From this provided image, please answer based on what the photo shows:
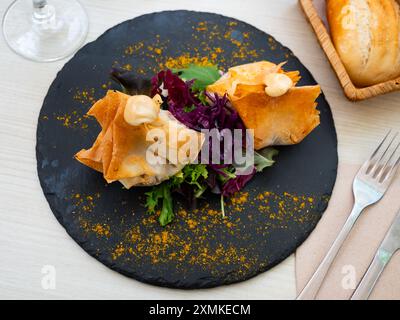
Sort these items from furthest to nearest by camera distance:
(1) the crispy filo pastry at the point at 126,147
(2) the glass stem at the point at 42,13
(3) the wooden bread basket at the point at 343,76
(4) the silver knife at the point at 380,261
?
(2) the glass stem at the point at 42,13 < (3) the wooden bread basket at the point at 343,76 < (4) the silver knife at the point at 380,261 < (1) the crispy filo pastry at the point at 126,147

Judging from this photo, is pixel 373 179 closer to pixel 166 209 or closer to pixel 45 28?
pixel 166 209

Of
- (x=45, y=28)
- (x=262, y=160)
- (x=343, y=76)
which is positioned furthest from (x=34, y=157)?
(x=343, y=76)

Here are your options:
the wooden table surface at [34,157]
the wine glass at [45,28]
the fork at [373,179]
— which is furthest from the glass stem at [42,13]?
the fork at [373,179]

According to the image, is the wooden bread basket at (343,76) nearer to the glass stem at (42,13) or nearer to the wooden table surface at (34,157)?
the wooden table surface at (34,157)

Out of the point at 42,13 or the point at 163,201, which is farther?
the point at 42,13

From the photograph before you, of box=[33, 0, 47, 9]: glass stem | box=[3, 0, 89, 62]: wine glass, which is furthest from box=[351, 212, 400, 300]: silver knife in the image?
box=[33, 0, 47, 9]: glass stem

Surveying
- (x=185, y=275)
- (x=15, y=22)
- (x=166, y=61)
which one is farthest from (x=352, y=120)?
(x=15, y=22)
